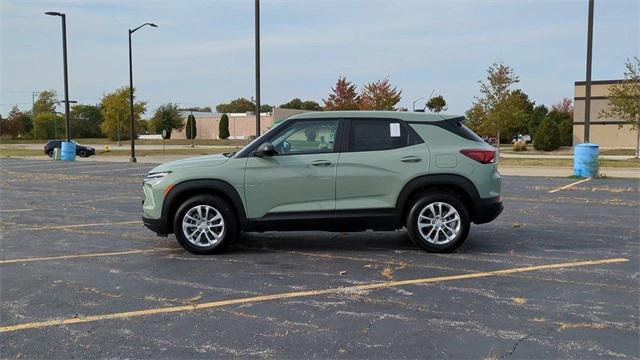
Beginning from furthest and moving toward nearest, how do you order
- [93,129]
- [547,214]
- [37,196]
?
[93,129], [37,196], [547,214]

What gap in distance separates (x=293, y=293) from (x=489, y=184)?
115 inches

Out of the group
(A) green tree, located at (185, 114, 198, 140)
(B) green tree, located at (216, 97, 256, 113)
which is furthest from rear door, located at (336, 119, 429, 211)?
(B) green tree, located at (216, 97, 256, 113)

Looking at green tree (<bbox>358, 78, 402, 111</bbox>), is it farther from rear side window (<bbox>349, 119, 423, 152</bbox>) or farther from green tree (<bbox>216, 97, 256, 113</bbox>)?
green tree (<bbox>216, 97, 256, 113</bbox>)

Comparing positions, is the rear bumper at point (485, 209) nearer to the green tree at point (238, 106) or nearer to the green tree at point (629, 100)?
the green tree at point (629, 100)

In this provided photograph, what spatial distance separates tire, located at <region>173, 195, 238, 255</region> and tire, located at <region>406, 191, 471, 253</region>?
2.12m

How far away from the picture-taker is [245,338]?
4.19 m

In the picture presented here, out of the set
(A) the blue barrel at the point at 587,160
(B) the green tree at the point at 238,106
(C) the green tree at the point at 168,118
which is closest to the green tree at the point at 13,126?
(C) the green tree at the point at 168,118

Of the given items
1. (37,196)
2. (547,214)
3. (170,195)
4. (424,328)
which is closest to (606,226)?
(547,214)

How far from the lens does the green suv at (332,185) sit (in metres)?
6.73

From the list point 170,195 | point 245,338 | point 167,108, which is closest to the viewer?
point 245,338

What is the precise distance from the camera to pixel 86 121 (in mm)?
108000

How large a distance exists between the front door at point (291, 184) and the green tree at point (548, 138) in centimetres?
4394

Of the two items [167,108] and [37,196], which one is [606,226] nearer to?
[37,196]

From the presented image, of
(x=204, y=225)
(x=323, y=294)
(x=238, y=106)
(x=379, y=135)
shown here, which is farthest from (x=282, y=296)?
(x=238, y=106)
